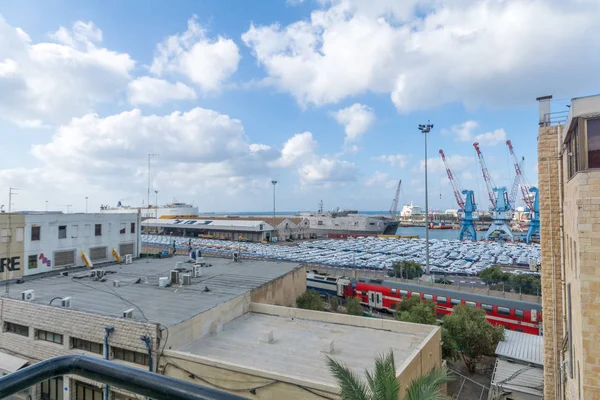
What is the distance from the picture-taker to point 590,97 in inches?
209

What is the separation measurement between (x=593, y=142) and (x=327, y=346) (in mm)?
8482

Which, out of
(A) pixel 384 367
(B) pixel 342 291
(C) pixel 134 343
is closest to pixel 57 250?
(C) pixel 134 343

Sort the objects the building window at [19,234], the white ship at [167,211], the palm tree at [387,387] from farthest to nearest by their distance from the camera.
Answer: the white ship at [167,211] < the building window at [19,234] < the palm tree at [387,387]

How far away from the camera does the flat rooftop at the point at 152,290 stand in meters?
12.2

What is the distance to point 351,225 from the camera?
83938 millimetres

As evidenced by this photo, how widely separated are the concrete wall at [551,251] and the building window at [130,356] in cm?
1121

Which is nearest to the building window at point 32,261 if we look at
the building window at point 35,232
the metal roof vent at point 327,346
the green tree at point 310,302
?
the building window at point 35,232

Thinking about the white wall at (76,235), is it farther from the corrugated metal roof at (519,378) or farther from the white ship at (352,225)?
the white ship at (352,225)

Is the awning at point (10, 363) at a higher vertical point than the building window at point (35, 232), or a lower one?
lower

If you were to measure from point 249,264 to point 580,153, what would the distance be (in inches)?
704

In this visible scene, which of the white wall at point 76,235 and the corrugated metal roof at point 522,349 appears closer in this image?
the corrugated metal roof at point 522,349

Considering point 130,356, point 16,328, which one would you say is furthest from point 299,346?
point 16,328

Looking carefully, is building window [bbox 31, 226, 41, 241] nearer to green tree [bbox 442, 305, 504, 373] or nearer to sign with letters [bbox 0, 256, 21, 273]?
sign with letters [bbox 0, 256, 21, 273]

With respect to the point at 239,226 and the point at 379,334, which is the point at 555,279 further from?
the point at 239,226
